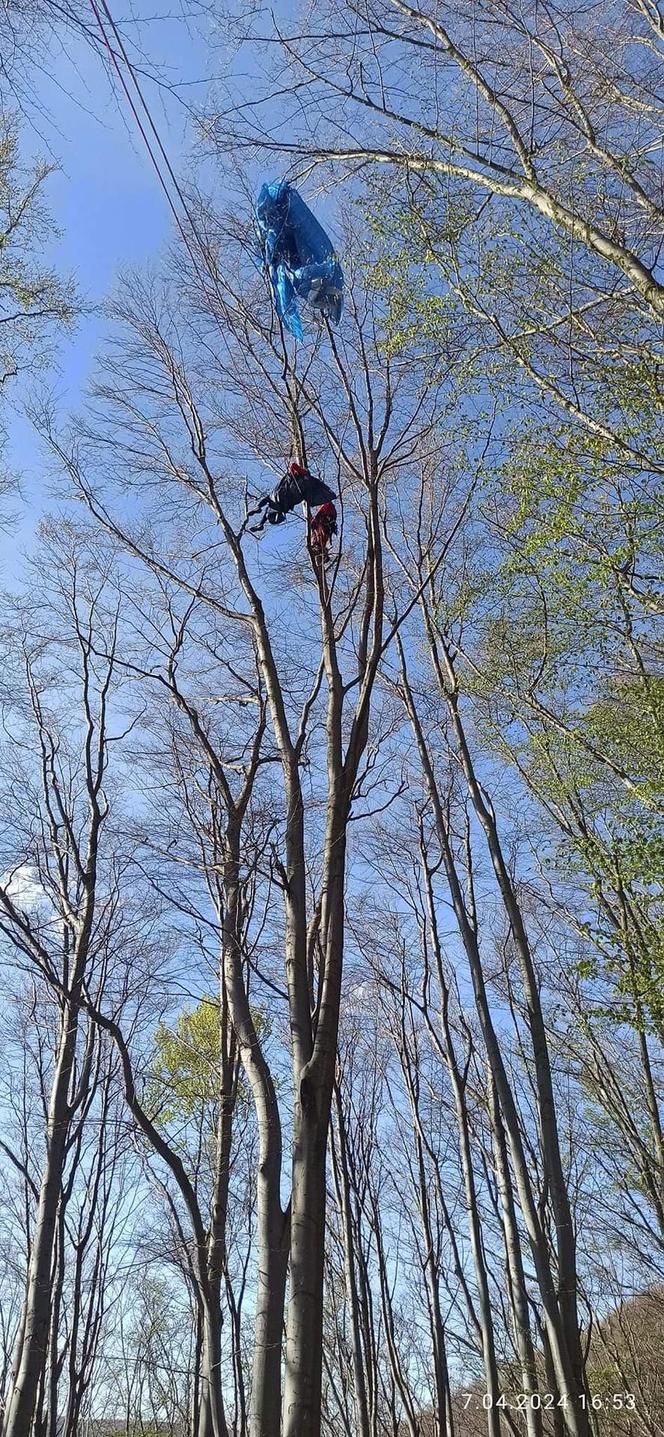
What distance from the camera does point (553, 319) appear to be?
5598 mm

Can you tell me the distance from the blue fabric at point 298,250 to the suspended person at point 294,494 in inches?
41.9

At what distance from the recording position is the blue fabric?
5523mm

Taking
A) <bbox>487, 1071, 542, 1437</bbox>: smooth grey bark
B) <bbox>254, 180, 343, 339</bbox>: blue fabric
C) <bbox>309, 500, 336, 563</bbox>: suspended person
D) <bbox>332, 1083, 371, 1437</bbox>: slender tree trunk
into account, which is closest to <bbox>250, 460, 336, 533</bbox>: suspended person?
<bbox>309, 500, 336, 563</bbox>: suspended person

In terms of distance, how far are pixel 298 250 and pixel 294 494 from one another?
1.54 metres

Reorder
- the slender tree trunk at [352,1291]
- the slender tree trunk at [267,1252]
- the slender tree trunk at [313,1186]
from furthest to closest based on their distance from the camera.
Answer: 1. the slender tree trunk at [352,1291]
2. the slender tree trunk at [267,1252]
3. the slender tree trunk at [313,1186]

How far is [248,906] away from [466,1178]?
142 inches

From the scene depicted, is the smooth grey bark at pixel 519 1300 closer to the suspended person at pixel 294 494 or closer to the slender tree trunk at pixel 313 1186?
the slender tree trunk at pixel 313 1186

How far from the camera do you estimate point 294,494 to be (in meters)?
5.64

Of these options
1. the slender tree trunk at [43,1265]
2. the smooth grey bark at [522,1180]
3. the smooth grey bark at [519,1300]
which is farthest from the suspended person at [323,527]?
the smooth grey bark at [519,1300]

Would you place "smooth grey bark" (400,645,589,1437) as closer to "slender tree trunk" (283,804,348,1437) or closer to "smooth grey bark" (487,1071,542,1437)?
"smooth grey bark" (487,1071,542,1437)

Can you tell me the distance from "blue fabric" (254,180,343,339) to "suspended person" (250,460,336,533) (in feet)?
3.49

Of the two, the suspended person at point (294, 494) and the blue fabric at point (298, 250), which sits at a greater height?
the blue fabric at point (298, 250)

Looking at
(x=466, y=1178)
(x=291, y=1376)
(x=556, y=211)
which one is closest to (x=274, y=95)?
(x=556, y=211)

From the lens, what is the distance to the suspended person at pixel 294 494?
18.3 feet
